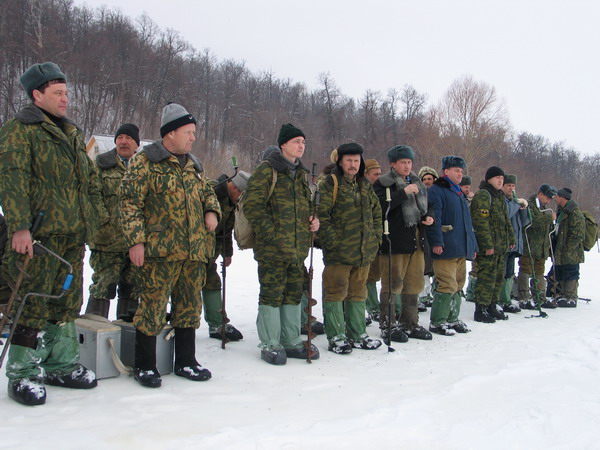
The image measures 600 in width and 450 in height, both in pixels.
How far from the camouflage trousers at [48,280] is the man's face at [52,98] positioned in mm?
938

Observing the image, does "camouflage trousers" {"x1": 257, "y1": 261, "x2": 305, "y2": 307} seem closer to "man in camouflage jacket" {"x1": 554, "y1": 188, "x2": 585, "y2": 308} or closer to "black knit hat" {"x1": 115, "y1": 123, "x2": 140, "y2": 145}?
"black knit hat" {"x1": 115, "y1": 123, "x2": 140, "y2": 145}

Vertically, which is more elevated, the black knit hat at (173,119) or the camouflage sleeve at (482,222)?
the black knit hat at (173,119)

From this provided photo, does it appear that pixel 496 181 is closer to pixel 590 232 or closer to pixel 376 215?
pixel 376 215

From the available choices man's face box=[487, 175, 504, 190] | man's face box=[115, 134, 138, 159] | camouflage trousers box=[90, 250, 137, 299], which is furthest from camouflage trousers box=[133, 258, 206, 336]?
man's face box=[487, 175, 504, 190]

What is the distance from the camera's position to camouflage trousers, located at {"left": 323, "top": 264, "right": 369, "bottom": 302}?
5574mm

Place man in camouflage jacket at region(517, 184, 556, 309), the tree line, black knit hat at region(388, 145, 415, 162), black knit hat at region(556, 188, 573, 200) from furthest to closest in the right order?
the tree line, black knit hat at region(556, 188, 573, 200), man in camouflage jacket at region(517, 184, 556, 309), black knit hat at region(388, 145, 415, 162)

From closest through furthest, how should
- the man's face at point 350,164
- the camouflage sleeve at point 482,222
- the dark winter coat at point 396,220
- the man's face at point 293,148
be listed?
the man's face at point 293,148 → the man's face at point 350,164 → the dark winter coat at point 396,220 → the camouflage sleeve at point 482,222

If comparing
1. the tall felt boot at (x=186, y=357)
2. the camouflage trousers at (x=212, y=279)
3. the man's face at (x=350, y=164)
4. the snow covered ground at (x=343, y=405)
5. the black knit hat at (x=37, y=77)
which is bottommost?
the snow covered ground at (x=343, y=405)

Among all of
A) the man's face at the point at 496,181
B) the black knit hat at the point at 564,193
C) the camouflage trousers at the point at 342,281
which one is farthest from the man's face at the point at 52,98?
the black knit hat at the point at 564,193

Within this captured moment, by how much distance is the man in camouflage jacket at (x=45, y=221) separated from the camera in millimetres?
3543

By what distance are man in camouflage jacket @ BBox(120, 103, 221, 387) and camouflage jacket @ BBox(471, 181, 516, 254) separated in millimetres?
4532

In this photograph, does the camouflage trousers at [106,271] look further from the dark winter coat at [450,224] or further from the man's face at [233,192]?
the dark winter coat at [450,224]

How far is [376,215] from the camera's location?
5.87 m

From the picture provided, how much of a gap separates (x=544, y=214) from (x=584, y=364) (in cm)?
476
